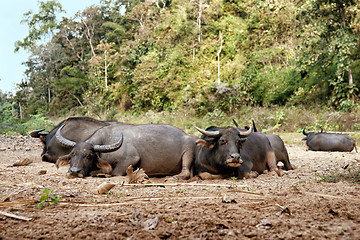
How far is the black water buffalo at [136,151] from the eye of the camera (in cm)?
559

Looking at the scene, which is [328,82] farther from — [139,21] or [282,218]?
[139,21]

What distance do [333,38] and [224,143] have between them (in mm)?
13541

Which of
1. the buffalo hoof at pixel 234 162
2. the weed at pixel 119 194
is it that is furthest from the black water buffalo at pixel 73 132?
the weed at pixel 119 194

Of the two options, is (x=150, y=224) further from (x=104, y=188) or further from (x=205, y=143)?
(x=205, y=143)

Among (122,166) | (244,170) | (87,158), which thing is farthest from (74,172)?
(244,170)

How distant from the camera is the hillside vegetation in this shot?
16.7 m

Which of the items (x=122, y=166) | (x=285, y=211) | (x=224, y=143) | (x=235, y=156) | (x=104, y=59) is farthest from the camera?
(x=104, y=59)

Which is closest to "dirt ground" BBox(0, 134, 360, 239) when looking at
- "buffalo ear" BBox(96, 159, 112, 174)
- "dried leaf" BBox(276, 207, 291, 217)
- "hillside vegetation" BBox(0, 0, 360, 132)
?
"dried leaf" BBox(276, 207, 291, 217)

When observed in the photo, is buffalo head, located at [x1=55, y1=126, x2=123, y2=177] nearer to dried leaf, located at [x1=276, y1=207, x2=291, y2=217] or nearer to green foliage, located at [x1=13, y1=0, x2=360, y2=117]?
dried leaf, located at [x1=276, y1=207, x2=291, y2=217]

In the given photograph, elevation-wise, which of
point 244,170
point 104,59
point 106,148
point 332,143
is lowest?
point 332,143

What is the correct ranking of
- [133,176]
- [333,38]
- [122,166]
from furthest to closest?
[333,38] → [122,166] → [133,176]

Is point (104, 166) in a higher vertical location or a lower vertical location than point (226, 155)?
lower

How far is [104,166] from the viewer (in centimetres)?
562

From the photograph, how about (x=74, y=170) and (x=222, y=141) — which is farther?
(x=222, y=141)
